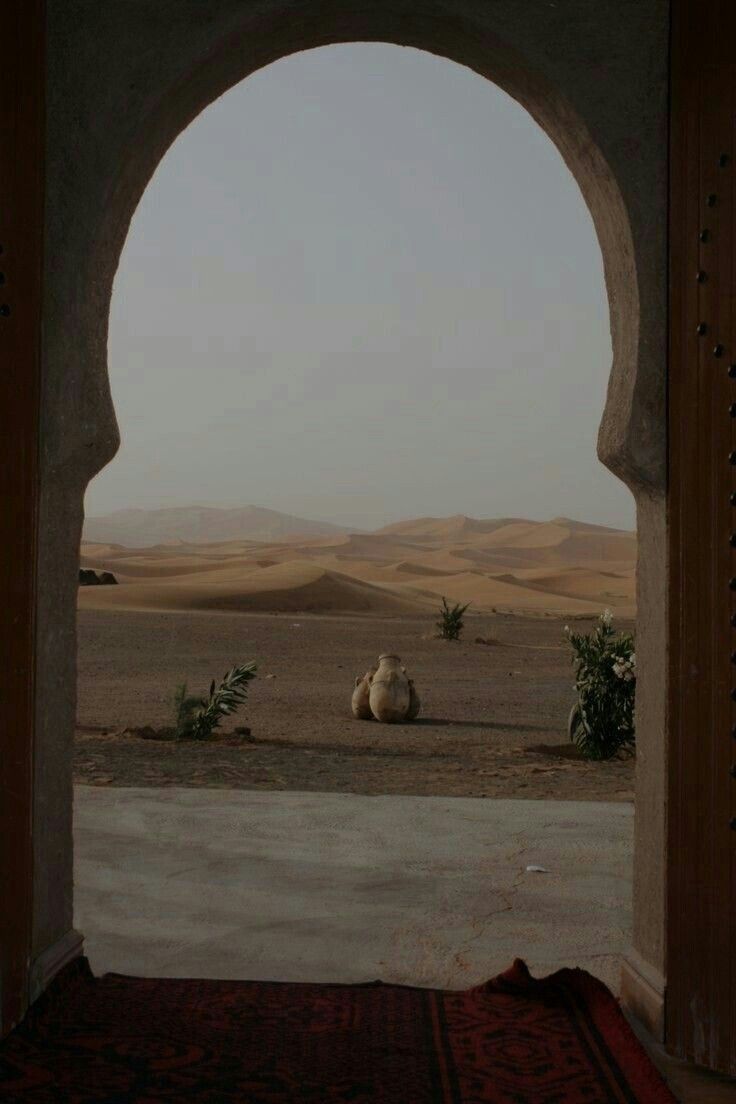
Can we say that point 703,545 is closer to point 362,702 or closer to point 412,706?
point 412,706

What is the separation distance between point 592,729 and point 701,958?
7.46 m

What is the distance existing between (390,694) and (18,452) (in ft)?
32.9

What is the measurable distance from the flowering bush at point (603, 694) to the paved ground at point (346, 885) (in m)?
3.55

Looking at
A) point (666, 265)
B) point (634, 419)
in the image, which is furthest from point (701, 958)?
point (666, 265)

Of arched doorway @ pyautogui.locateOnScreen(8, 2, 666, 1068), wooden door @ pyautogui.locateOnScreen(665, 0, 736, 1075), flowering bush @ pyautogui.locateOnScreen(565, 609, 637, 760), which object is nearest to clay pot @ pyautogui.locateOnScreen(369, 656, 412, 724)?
flowering bush @ pyautogui.locateOnScreen(565, 609, 637, 760)

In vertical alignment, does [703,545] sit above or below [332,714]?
above

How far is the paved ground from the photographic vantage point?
4605mm

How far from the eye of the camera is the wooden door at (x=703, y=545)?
368 centimetres

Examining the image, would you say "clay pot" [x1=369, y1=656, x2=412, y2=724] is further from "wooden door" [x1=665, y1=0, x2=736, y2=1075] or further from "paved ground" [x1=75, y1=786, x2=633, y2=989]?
"wooden door" [x1=665, y1=0, x2=736, y2=1075]

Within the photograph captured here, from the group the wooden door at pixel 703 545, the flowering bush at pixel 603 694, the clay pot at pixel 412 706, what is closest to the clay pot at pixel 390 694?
the clay pot at pixel 412 706

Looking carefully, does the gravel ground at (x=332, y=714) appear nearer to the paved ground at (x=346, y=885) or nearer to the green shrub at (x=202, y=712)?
the green shrub at (x=202, y=712)

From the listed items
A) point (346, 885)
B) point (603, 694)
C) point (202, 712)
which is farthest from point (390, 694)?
point (346, 885)

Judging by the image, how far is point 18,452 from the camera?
376 cm

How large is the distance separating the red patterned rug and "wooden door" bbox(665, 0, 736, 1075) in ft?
1.01
